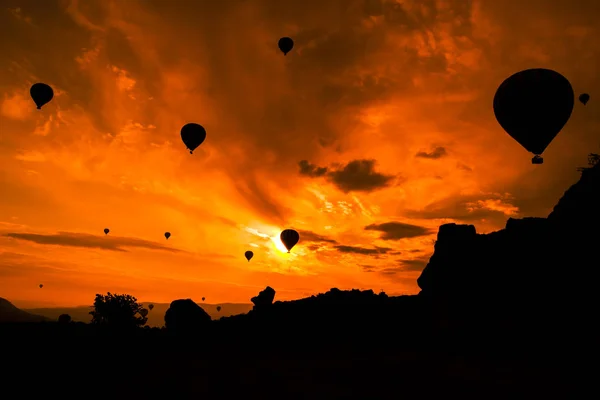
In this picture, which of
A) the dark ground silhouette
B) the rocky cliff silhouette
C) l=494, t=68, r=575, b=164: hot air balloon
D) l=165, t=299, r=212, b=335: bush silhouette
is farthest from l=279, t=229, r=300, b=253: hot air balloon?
l=494, t=68, r=575, b=164: hot air balloon

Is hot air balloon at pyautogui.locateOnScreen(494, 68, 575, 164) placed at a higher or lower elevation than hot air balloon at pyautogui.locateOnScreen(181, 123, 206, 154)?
lower

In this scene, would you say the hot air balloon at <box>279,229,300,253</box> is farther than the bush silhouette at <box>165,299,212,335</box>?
Yes

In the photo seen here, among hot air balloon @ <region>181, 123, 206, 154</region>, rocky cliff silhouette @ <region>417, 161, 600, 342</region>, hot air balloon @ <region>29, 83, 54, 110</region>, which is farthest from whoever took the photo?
hot air balloon @ <region>29, 83, 54, 110</region>

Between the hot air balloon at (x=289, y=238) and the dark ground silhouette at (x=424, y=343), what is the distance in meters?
20.5

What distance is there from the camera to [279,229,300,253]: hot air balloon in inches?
2132

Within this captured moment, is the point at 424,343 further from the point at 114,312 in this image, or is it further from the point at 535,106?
the point at 114,312

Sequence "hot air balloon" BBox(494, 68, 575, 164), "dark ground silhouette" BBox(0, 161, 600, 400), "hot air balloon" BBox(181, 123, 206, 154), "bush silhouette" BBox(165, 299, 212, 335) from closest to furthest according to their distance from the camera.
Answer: "dark ground silhouette" BBox(0, 161, 600, 400) → "hot air balloon" BBox(494, 68, 575, 164) → "bush silhouette" BBox(165, 299, 212, 335) → "hot air balloon" BBox(181, 123, 206, 154)

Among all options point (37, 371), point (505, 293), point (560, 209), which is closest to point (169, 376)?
point (37, 371)

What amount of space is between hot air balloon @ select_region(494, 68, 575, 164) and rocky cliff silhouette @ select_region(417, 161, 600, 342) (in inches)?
138

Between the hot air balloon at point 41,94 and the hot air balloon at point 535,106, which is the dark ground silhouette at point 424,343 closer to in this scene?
the hot air balloon at point 535,106

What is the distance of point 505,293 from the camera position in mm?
24828

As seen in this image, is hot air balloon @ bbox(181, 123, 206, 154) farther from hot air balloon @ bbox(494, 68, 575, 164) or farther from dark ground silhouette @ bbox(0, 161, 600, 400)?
hot air balloon @ bbox(494, 68, 575, 164)

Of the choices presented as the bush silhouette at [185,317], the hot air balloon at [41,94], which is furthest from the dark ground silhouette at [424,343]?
the hot air balloon at [41,94]

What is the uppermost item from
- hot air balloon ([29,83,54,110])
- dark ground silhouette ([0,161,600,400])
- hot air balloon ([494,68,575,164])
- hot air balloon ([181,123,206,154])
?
hot air balloon ([29,83,54,110])
